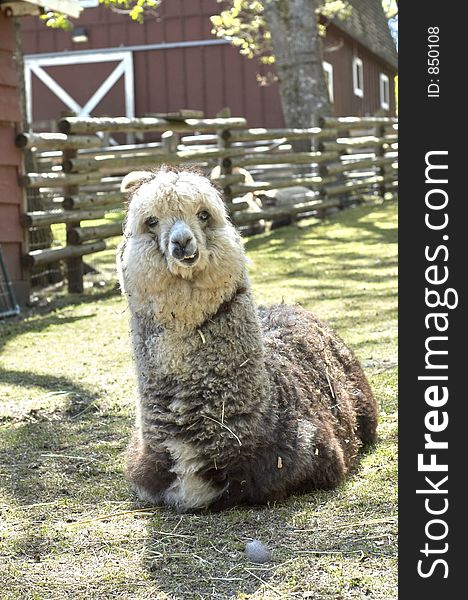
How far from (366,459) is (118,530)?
1379mm

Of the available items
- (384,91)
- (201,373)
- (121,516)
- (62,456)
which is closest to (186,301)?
(201,373)

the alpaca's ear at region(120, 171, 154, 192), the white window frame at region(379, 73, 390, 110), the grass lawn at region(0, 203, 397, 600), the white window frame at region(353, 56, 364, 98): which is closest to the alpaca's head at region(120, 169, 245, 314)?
the alpaca's ear at region(120, 171, 154, 192)

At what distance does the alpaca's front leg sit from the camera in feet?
12.8

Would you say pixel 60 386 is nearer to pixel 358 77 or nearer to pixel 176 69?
pixel 176 69

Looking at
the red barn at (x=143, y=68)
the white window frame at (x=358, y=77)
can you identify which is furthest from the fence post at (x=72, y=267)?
the white window frame at (x=358, y=77)

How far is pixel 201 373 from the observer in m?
3.89

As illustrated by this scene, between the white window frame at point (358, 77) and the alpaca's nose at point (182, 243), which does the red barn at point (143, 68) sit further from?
the alpaca's nose at point (182, 243)

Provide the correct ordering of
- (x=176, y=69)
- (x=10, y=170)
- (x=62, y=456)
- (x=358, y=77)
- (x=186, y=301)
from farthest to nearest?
(x=358, y=77), (x=176, y=69), (x=10, y=170), (x=62, y=456), (x=186, y=301)

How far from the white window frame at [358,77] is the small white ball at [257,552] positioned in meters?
26.6

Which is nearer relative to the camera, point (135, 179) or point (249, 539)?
point (249, 539)

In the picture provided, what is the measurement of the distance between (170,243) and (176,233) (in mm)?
44

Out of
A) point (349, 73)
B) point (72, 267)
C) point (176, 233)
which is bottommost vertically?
point (72, 267)

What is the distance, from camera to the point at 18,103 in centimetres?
973

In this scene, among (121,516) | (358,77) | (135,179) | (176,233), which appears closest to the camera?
(176,233)
